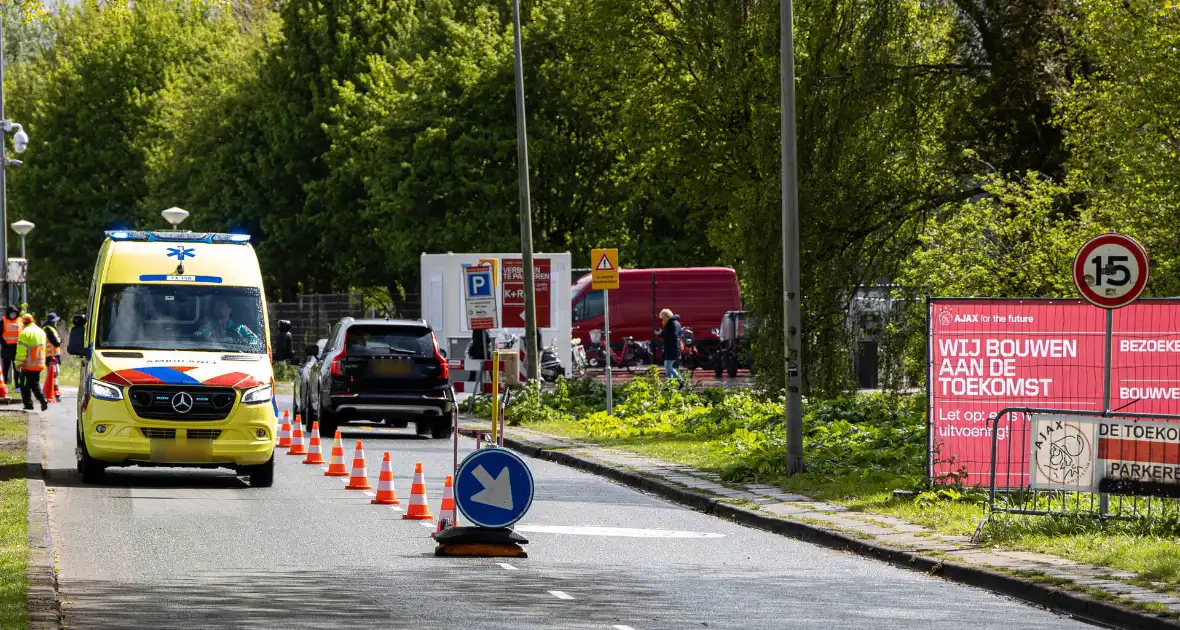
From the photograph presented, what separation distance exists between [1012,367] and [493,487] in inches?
196

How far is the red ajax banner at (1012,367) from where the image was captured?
1516 centimetres

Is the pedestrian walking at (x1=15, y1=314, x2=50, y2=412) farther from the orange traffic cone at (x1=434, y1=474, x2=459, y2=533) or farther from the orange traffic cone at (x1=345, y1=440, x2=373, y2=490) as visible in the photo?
the orange traffic cone at (x1=434, y1=474, x2=459, y2=533)

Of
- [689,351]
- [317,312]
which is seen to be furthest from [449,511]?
[317,312]

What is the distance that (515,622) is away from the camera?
32.6 ft

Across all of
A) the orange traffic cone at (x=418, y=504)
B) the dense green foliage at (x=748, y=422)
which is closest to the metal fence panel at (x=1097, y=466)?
the dense green foliage at (x=748, y=422)

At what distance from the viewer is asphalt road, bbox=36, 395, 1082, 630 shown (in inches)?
399

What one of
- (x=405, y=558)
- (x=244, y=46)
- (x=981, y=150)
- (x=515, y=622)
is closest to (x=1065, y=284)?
(x=981, y=150)

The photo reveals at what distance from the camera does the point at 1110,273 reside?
45.5 feet

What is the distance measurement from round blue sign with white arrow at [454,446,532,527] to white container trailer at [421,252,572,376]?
23648 mm

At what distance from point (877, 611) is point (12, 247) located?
2821 inches

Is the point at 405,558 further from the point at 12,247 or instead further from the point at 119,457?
the point at 12,247

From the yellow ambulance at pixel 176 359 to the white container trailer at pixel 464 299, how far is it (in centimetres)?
1743

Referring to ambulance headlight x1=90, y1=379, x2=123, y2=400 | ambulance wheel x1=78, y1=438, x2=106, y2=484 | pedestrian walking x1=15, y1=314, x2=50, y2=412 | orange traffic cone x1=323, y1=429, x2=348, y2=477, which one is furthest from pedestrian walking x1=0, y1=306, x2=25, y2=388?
ambulance headlight x1=90, y1=379, x2=123, y2=400

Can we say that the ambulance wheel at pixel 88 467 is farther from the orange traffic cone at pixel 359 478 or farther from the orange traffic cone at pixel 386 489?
the orange traffic cone at pixel 386 489
